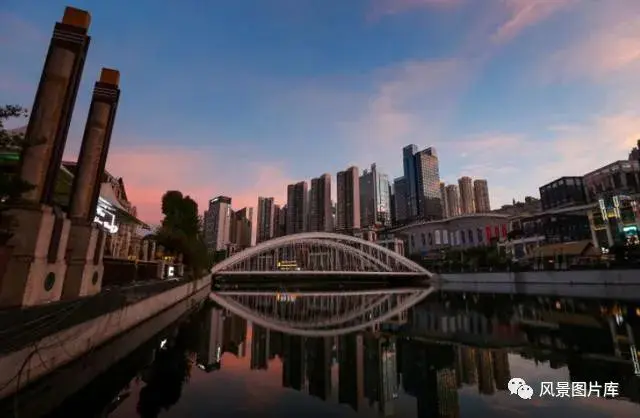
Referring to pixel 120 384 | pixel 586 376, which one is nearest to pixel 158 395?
pixel 120 384

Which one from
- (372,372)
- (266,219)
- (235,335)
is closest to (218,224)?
(266,219)

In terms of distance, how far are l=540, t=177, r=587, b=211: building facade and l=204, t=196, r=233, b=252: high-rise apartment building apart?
128 meters

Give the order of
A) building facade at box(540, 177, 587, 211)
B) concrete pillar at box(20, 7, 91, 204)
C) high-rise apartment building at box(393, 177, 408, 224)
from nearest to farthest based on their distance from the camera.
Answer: concrete pillar at box(20, 7, 91, 204)
building facade at box(540, 177, 587, 211)
high-rise apartment building at box(393, 177, 408, 224)

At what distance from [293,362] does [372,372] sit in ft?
11.6

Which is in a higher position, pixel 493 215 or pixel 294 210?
pixel 294 210

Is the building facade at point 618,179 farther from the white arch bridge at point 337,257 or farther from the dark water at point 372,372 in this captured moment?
the dark water at point 372,372

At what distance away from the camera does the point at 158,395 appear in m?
9.14

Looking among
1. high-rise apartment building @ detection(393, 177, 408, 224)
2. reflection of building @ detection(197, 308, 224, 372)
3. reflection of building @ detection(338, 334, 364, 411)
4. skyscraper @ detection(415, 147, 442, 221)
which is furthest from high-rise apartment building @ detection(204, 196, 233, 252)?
reflection of building @ detection(338, 334, 364, 411)

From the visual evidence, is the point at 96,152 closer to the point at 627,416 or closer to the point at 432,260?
the point at 627,416

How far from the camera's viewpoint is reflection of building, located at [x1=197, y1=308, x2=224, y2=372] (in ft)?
42.9

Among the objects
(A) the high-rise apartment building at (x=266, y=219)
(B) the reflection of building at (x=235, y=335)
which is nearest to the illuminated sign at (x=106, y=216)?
(B) the reflection of building at (x=235, y=335)

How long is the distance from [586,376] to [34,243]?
2039 centimetres

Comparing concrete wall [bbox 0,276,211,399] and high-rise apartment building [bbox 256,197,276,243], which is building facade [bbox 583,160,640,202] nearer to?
concrete wall [bbox 0,276,211,399]

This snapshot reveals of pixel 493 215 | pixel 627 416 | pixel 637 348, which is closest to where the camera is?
pixel 627 416
